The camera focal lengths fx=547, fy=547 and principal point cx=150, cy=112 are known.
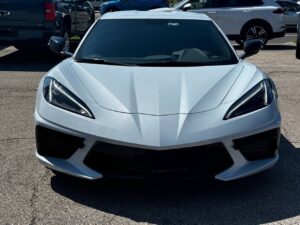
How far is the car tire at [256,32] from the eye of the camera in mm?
15617

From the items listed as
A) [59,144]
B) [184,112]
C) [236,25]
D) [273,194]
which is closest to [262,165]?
[273,194]

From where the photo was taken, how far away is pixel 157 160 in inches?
153

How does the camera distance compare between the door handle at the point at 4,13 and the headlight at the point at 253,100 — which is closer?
the headlight at the point at 253,100

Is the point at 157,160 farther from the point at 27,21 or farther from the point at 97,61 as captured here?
the point at 27,21

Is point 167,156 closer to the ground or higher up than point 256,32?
higher up

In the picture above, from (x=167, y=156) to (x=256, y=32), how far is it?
40.7ft

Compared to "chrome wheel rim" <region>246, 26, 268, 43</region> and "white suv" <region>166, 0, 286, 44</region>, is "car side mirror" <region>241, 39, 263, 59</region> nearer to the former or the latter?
"white suv" <region>166, 0, 286, 44</region>

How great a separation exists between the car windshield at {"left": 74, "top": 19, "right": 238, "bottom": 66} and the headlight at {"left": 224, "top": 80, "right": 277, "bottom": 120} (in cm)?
71

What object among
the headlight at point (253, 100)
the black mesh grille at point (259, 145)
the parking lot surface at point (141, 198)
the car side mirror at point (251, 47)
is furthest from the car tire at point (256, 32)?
the black mesh grille at point (259, 145)

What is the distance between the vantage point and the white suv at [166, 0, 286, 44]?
50.9ft

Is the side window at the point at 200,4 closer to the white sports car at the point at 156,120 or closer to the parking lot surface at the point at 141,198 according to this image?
the parking lot surface at the point at 141,198

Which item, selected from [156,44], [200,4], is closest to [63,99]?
[156,44]

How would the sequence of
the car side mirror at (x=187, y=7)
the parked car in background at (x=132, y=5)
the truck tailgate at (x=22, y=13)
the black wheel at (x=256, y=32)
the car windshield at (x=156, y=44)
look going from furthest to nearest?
the parked car in background at (x=132, y=5), the black wheel at (x=256, y=32), the car side mirror at (x=187, y=7), the truck tailgate at (x=22, y=13), the car windshield at (x=156, y=44)

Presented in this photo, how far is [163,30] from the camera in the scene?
18.4 ft
